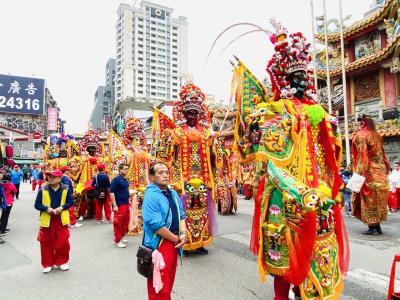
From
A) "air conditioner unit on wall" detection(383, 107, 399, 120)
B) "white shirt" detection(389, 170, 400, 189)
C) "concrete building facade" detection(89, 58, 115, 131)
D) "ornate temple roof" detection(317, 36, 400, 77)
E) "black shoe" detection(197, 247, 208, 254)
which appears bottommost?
"black shoe" detection(197, 247, 208, 254)

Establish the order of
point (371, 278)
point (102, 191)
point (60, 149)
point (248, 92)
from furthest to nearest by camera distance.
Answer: point (60, 149) → point (102, 191) → point (371, 278) → point (248, 92)

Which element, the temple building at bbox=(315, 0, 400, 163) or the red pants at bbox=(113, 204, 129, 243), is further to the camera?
the temple building at bbox=(315, 0, 400, 163)

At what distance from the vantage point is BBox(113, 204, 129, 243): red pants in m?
5.71

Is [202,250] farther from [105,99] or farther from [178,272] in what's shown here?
[105,99]

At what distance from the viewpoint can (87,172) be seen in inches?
362

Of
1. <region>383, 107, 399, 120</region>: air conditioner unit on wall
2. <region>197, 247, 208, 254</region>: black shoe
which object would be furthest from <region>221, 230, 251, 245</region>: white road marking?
<region>383, 107, 399, 120</region>: air conditioner unit on wall

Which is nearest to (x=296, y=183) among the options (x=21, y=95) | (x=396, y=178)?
(x=396, y=178)

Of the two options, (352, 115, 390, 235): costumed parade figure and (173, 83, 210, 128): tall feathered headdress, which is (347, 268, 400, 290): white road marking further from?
(173, 83, 210, 128): tall feathered headdress

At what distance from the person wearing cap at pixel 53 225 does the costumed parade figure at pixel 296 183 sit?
9.91 feet

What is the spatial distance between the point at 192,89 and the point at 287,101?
2.63m

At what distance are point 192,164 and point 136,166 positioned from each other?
2731mm

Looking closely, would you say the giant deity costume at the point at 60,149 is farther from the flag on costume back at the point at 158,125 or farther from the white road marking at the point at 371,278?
the white road marking at the point at 371,278

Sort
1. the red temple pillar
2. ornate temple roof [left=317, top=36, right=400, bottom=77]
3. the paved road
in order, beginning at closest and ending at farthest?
1. the paved road
2. ornate temple roof [left=317, top=36, right=400, bottom=77]
3. the red temple pillar

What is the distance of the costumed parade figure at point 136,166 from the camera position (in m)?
6.71
